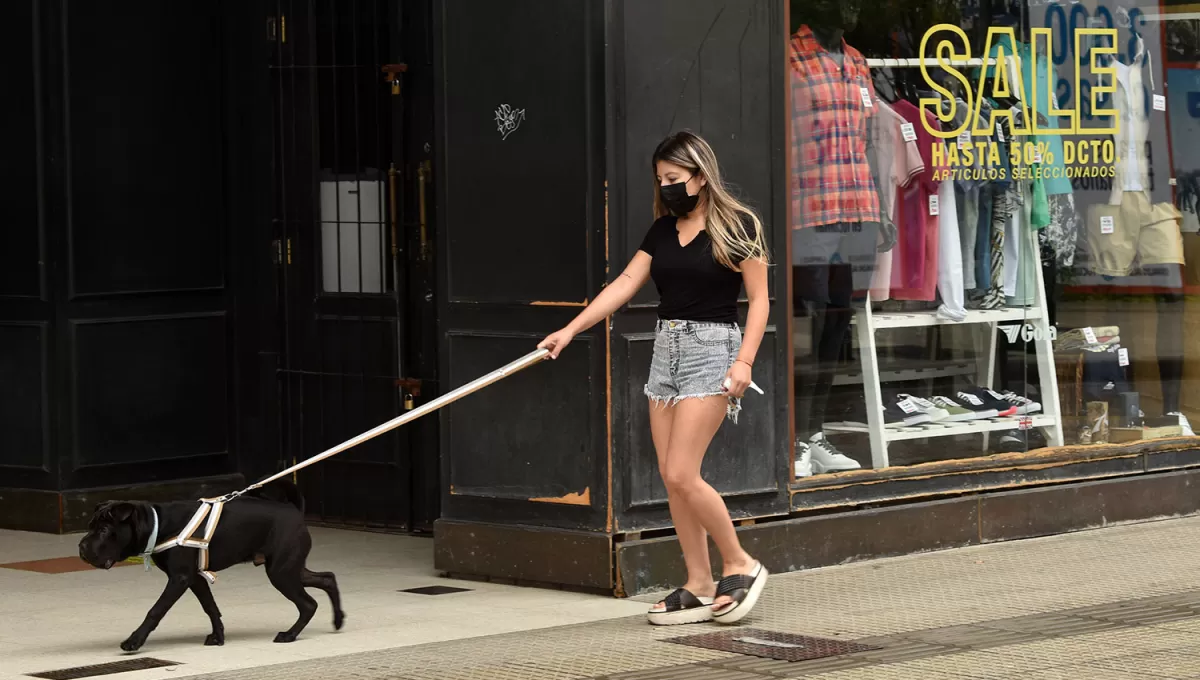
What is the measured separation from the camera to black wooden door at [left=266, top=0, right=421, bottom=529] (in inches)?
400

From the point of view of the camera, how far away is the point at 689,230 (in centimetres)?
Result: 764

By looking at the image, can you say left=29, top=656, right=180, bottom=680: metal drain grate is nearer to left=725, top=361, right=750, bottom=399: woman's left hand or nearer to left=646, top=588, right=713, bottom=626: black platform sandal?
left=646, top=588, right=713, bottom=626: black platform sandal

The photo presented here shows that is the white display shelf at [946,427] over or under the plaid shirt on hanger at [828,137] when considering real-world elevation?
under

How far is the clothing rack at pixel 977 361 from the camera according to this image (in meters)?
9.55

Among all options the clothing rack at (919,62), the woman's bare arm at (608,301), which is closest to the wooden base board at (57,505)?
the woman's bare arm at (608,301)

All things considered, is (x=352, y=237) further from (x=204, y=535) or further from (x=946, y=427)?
(x=204, y=535)

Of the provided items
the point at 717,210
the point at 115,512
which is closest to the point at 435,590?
the point at 115,512

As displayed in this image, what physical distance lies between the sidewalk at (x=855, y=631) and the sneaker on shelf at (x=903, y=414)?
0.69 metres

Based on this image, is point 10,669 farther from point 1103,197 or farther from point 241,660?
point 1103,197

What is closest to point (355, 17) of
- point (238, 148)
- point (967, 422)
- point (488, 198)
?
point (238, 148)

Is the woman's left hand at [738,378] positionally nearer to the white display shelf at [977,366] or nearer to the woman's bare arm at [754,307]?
the woman's bare arm at [754,307]

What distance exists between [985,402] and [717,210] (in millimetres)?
3055

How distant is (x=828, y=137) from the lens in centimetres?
929

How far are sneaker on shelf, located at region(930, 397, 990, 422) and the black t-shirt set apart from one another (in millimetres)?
2566
